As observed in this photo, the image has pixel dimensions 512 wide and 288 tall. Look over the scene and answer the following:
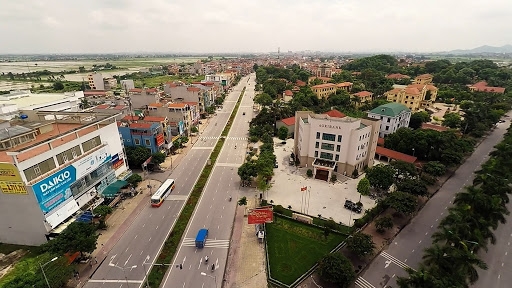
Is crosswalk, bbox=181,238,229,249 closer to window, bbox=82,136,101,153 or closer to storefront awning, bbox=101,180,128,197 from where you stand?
storefront awning, bbox=101,180,128,197

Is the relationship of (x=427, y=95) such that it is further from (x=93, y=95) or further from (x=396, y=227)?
(x=93, y=95)

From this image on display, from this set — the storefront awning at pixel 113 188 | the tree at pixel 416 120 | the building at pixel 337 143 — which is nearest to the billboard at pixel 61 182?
the storefront awning at pixel 113 188

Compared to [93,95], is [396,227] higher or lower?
lower

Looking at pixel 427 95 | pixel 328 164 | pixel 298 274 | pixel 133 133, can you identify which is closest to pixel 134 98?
pixel 133 133

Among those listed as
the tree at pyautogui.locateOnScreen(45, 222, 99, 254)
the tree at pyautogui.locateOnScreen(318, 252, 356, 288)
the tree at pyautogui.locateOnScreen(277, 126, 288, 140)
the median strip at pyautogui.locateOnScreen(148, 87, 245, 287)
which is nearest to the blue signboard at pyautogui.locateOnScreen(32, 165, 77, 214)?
the tree at pyautogui.locateOnScreen(45, 222, 99, 254)

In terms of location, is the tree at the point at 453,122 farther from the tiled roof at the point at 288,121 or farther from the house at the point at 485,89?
the house at the point at 485,89
